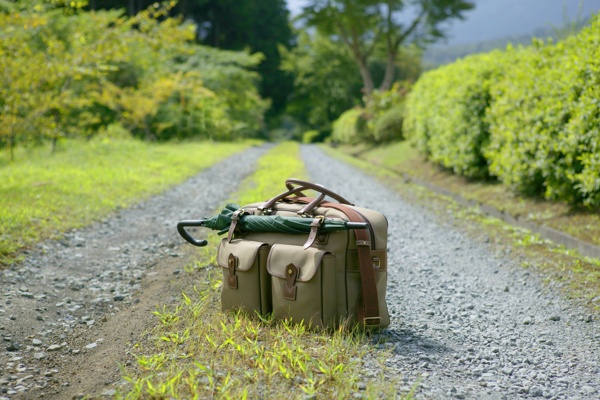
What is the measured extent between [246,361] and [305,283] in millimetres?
526

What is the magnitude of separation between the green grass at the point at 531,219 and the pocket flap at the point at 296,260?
2242 millimetres

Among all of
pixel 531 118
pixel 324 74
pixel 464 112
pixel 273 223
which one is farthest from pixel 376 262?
pixel 324 74

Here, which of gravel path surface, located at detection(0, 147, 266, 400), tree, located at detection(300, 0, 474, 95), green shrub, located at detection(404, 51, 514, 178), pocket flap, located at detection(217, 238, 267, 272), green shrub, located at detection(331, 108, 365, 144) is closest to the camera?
gravel path surface, located at detection(0, 147, 266, 400)

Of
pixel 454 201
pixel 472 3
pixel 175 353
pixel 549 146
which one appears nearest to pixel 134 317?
pixel 175 353

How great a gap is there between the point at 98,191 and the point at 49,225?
2.34m

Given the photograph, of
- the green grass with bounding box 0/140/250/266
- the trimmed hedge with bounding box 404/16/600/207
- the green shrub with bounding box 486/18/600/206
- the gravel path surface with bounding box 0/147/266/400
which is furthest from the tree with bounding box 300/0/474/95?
the gravel path surface with bounding box 0/147/266/400

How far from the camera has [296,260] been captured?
2.96 m

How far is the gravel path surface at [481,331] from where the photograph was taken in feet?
8.67

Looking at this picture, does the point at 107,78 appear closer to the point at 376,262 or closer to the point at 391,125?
the point at 391,125

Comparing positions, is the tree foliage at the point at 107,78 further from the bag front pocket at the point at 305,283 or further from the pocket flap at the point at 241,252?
the bag front pocket at the point at 305,283

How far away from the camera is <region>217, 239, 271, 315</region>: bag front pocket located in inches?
123

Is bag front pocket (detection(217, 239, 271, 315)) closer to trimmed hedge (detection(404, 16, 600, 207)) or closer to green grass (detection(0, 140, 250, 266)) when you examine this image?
green grass (detection(0, 140, 250, 266))

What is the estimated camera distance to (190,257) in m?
4.99

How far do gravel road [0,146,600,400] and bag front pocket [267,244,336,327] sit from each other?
0.39 meters
